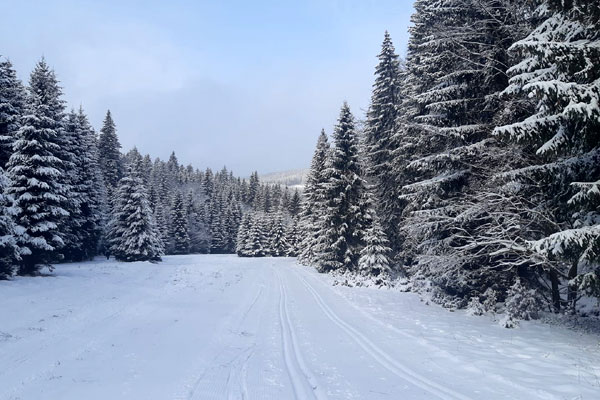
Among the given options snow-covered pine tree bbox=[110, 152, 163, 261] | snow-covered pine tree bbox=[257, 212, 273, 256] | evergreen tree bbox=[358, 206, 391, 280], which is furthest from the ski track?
snow-covered pine tree bbox=[257, 212, 273, 256]

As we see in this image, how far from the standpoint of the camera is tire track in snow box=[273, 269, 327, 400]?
590cm

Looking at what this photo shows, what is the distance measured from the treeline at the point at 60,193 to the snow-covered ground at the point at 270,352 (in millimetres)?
4689

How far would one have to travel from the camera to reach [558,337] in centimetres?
915

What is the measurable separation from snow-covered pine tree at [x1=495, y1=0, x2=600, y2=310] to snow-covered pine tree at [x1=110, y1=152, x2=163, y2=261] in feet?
115

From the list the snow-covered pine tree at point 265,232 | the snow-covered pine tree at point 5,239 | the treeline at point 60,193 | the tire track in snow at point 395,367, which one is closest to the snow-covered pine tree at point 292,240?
the snow-covered pine tree at point 265,232

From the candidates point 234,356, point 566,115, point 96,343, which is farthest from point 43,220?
point 566,115

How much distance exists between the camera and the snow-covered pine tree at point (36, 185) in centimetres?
1852

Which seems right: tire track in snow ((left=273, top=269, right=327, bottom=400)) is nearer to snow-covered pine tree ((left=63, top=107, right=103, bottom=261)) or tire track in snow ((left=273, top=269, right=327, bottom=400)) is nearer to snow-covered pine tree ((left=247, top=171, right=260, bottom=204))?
snow-covered pine tree ((left=63, top=107, right=103, bottom=261))

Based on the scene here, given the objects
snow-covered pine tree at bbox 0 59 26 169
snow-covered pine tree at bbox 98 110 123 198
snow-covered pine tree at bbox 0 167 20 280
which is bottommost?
A: snow-covered pine tree at bbox 0 167 20 280

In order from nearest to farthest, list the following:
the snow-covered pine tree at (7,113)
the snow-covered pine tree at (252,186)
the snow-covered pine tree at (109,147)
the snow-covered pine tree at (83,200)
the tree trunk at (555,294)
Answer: the tree trunk at (555,294)
the snow-covered pine tree at (7,113)
the snow-covered pine tree at (83,200)
the snow-covered pine tree at (109,147)
the snow-covered pine tree at (252,186)

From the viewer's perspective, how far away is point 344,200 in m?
28.8

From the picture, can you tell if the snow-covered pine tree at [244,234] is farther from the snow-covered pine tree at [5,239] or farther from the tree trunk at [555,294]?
the tree trunk at [555,294]

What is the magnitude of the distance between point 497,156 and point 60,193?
78.0 ft

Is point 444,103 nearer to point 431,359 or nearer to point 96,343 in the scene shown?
point 431,359
